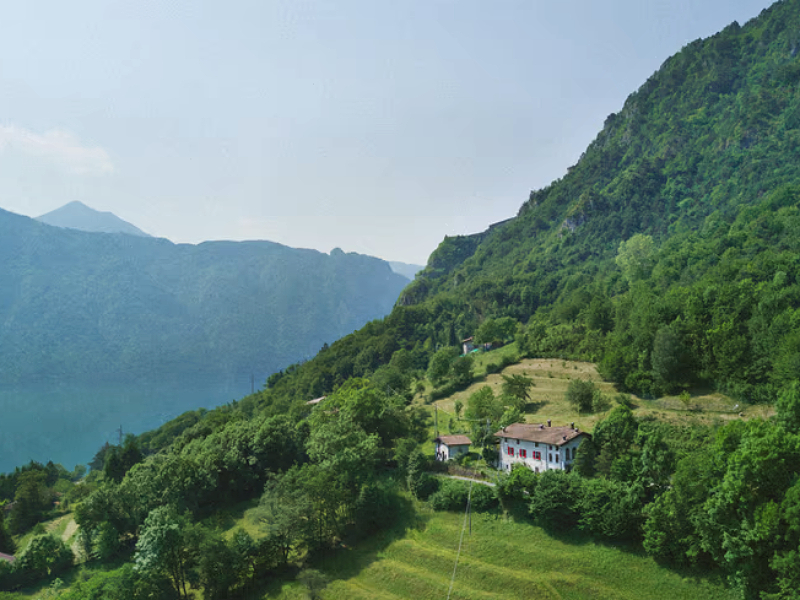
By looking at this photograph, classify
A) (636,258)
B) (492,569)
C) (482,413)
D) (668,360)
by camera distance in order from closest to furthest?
(492,569) → (668,360) → (482,413) → (636,258)

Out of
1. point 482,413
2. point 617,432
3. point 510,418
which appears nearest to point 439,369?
point 482,413

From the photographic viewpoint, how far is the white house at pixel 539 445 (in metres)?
37.1

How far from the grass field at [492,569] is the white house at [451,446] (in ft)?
23.6

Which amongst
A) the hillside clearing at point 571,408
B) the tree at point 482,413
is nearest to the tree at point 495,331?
the hillside clearing at point 571,408

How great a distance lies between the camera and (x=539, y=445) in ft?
126

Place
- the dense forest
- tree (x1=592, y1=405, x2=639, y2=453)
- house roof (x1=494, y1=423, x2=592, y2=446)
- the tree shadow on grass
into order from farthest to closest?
house roof (x1=494, y1=423, x2=592, y2=446) → the tree shadow on grass → tree (x1=592, y1=405, x2=639, y2=453) → the dense forest

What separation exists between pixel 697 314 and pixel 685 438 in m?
19.9

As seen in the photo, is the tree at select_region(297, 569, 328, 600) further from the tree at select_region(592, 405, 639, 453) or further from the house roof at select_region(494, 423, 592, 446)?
the tree at select_region(592, 405, 639, 453)

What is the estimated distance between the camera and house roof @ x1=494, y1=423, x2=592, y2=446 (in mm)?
37438

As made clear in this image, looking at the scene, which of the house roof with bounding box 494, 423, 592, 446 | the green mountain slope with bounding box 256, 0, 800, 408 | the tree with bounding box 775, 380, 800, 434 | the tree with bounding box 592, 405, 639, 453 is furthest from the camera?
the green mountain slope with bounding box 256, 0, 800, 408

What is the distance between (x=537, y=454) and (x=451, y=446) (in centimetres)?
824

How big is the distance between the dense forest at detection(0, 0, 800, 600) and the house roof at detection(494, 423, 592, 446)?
2043 mm

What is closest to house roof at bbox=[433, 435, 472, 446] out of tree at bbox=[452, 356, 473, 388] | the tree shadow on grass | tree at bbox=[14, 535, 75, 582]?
the tree shadow on grass

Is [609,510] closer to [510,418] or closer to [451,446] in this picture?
[510,418]
